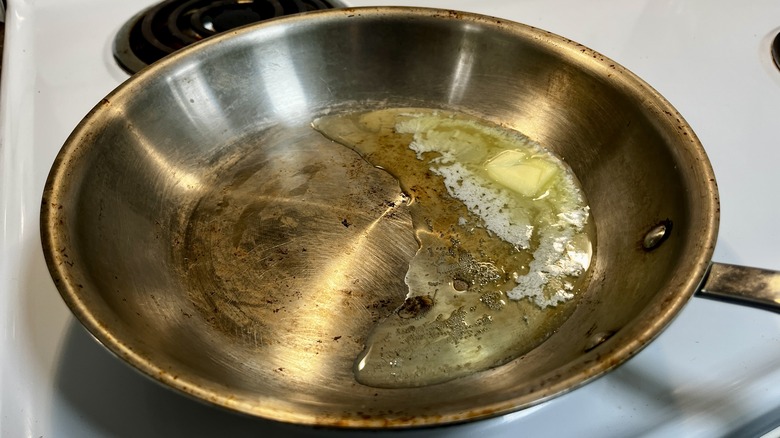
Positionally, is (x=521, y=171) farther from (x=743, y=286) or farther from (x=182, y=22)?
(x=182, y=22)

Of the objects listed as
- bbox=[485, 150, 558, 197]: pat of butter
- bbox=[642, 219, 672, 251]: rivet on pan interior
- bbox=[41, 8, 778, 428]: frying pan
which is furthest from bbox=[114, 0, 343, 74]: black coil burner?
bbox=[642, 219, 672, 251]: rivet on pan interior

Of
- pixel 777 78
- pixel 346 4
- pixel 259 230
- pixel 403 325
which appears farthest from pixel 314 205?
pixel 777 78

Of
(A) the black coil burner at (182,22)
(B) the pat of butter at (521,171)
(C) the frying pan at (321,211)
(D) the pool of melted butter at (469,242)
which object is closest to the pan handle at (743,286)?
(C) the frying pan at (321,211)

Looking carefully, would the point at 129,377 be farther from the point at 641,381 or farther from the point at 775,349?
the point at 775,349

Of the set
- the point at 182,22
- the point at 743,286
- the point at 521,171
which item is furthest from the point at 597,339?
the point at 182,22

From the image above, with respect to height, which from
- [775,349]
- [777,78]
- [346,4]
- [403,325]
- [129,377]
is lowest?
[129,377]

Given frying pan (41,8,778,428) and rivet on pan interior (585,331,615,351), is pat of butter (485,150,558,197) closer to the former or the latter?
frying pan (41,8,778,428)

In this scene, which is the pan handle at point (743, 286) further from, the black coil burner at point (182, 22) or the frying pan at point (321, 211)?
the black coil burner at point (182, 22)
